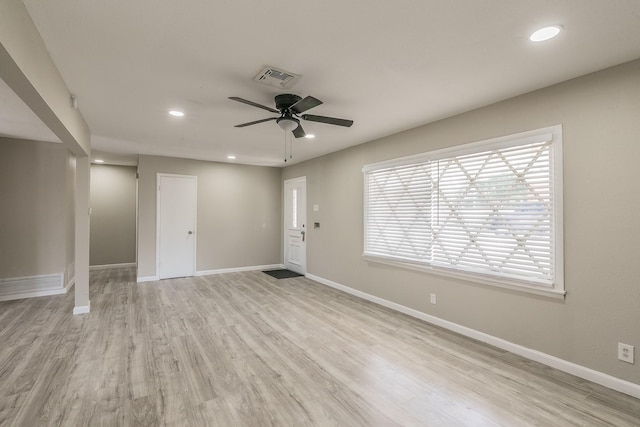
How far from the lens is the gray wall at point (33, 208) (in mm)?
4691

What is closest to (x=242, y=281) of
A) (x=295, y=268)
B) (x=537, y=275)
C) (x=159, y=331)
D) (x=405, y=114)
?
(x=295, y=268)

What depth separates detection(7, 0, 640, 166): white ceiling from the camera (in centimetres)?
171

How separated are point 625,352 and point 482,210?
1.57 m

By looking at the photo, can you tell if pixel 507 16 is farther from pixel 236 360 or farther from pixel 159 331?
pixel 159 331

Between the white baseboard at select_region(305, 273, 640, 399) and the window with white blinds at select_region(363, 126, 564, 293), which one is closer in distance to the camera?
the white baseboard at select_region(305, 273, 640, 399)

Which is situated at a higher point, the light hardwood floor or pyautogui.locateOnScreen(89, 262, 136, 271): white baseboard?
pyautogui.locateOnScreen(89, 262, 136, 271): white baseboard

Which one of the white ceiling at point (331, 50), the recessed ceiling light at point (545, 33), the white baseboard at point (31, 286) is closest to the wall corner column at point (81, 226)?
the white ceiling at point (331, 50)

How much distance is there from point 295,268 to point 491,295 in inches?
177

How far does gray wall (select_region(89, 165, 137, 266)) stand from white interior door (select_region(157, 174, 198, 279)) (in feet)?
6.93

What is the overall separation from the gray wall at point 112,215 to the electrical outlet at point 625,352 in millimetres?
8825

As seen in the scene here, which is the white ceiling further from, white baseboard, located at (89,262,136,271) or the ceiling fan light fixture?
white baseboard, located at (89,262,136,271)

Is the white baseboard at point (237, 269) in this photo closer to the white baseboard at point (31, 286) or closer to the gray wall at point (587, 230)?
the white baseboard at point (31, 286)

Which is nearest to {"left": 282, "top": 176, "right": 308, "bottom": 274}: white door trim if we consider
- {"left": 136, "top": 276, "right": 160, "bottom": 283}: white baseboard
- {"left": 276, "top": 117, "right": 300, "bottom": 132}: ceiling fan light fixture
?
{"left": 136, "top": 276, "right": 160, "bottom": 283}: white baseboard

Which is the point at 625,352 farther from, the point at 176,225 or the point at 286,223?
the point at 176,225
